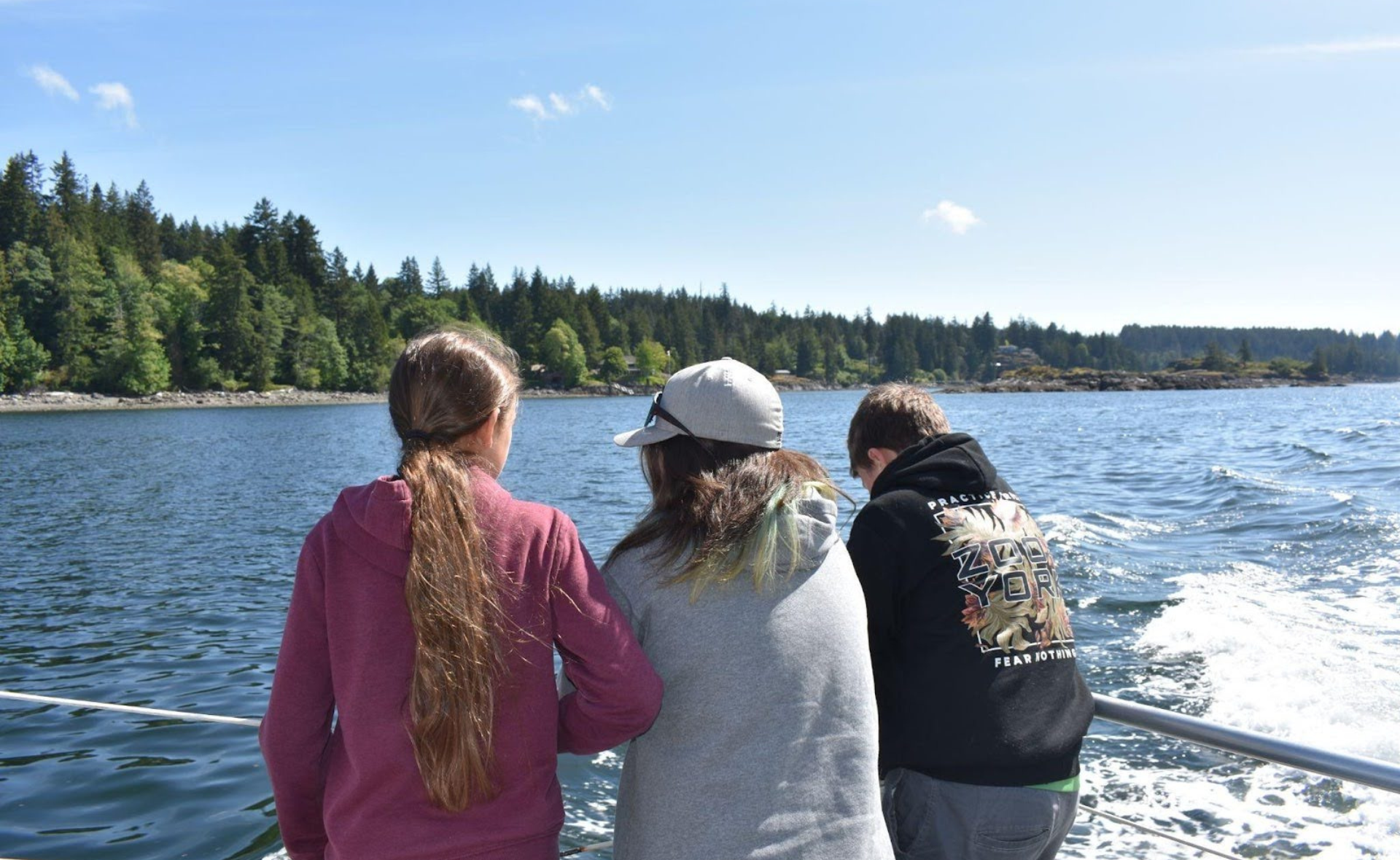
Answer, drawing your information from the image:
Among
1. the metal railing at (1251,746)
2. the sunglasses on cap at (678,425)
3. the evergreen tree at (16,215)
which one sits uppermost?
the evergreen tree at (16,215)

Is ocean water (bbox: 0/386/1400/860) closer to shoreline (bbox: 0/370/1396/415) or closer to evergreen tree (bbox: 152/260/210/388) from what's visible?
shoreline (bbox: 0/370/1396/415)

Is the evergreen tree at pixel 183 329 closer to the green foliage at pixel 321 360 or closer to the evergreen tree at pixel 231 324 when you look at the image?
the evergreen tree at pixel 231 324

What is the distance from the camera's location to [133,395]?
249 ft

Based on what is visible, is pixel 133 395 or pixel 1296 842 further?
pixel 133 395

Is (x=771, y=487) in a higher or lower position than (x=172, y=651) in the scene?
higher

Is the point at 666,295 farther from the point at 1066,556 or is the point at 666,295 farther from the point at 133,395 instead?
the point at 1066,556

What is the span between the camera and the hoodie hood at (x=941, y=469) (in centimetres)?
245

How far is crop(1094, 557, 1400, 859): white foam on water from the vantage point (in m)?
5.48

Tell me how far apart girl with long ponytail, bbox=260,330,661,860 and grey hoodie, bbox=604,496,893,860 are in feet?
0.30

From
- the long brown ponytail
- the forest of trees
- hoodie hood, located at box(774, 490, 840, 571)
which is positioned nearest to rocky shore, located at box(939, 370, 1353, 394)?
the forest of trees

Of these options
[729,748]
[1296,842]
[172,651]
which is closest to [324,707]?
[729,748]

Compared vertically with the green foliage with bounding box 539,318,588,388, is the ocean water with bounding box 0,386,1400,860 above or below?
below

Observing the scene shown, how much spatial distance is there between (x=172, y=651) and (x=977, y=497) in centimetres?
1000

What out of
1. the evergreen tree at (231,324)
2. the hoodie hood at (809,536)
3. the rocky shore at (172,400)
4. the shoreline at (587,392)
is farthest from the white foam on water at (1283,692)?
the evergreen tree at (231,324)
